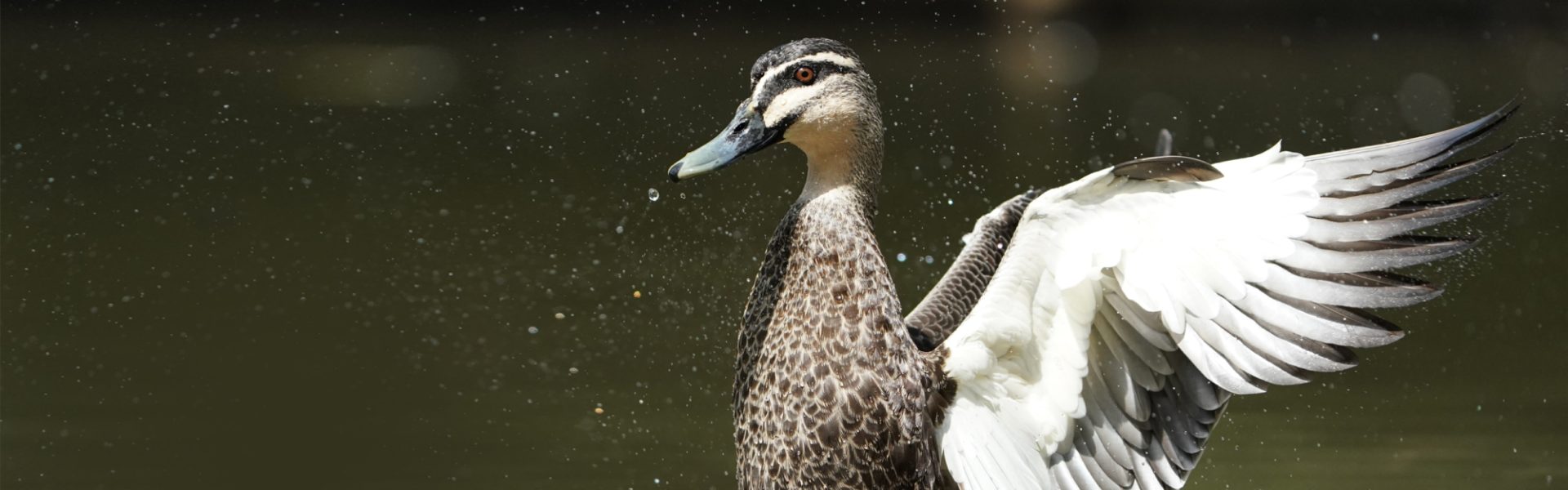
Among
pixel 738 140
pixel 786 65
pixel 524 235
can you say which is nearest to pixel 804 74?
pixel 786 65

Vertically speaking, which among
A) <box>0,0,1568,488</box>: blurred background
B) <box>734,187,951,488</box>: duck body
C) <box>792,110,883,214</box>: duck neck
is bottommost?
<box>0,0,1568,488</box>: blurred background

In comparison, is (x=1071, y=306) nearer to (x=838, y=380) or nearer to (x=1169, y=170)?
(x=1169, y=170)

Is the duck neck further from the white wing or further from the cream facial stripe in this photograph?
the white wing

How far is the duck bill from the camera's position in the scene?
3.75m

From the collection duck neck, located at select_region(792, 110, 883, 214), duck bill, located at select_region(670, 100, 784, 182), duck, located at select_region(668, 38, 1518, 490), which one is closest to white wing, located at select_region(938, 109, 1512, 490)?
duck, located at select_region(668, 38, 1518, 490)

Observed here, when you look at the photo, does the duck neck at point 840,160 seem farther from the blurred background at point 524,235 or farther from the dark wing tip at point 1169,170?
the blurred background at point 524,235

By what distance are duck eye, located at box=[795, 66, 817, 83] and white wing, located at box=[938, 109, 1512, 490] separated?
0.67 metres

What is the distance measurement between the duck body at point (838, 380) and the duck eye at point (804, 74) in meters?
0.29

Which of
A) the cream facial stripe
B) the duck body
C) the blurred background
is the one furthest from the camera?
the blurred background

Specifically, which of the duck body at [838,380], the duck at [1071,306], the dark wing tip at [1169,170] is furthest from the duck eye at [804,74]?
the dark wing tip at [1169,170]

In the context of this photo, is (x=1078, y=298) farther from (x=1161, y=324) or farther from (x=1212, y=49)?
(x=1212, y=49)

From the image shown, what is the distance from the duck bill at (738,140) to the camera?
3.75 m

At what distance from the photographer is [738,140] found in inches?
149

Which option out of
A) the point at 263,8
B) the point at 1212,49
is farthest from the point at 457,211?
the point at 1212,49
